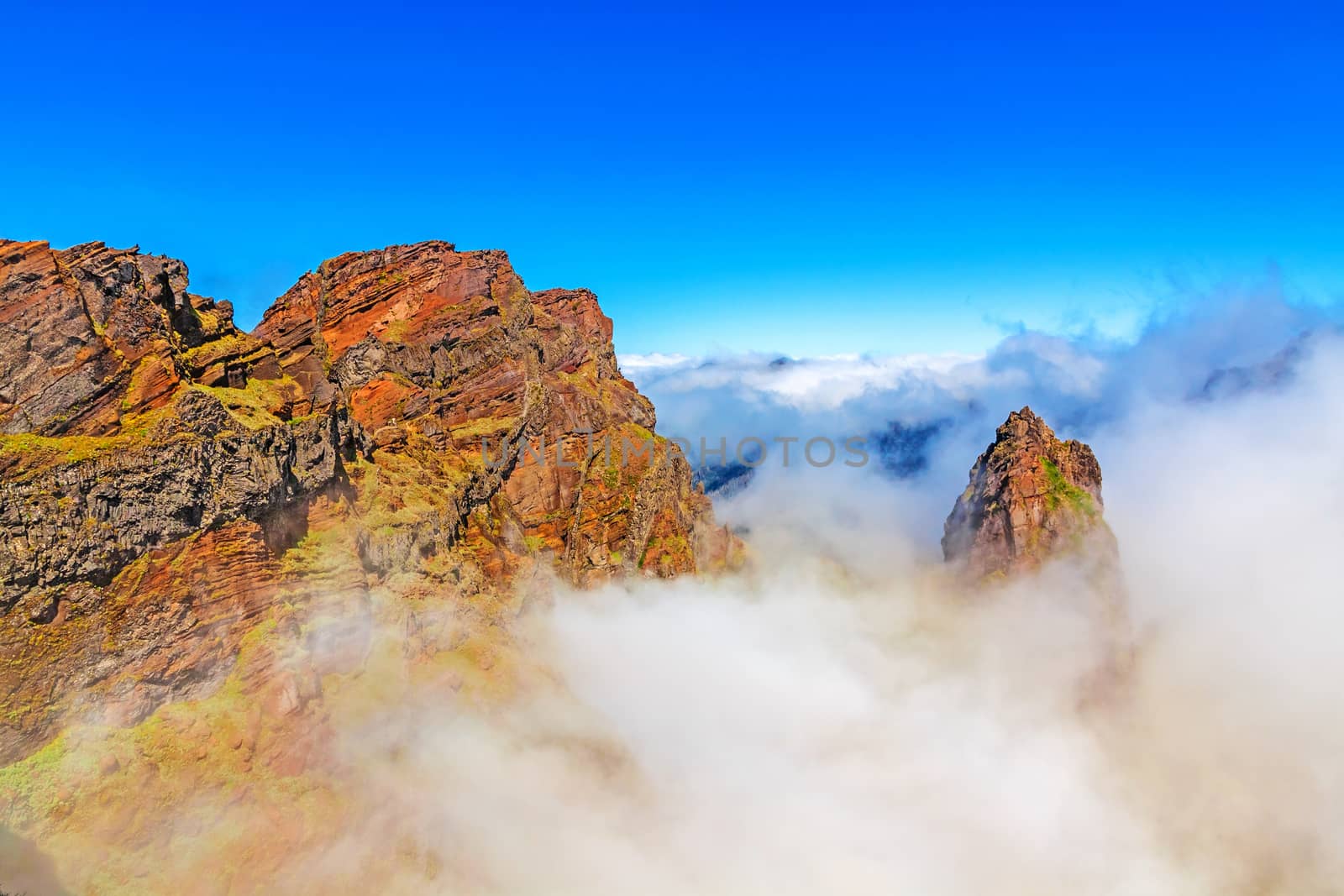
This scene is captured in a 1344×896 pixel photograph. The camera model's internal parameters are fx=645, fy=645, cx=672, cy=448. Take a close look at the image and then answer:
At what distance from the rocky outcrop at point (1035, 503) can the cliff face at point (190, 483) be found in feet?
317

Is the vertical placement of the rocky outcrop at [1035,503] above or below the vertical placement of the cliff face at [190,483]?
above

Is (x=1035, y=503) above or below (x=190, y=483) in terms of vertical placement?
above

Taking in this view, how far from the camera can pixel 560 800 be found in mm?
54406

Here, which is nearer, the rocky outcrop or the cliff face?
the cliff face

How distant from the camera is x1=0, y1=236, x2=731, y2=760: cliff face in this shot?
3334 centimetres

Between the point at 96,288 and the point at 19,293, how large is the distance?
360cm

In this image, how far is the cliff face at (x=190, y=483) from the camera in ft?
109

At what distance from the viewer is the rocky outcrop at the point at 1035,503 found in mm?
125500

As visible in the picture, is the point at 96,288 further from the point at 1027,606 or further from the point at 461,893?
the point at 1027,606

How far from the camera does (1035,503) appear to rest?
4995 inches

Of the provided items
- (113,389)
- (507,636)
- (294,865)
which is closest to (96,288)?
(113,389)

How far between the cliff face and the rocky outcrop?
9650 centimetres

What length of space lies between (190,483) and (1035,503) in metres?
134

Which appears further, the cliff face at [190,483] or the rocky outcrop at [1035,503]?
the rocky outcrop at [1035,503]
